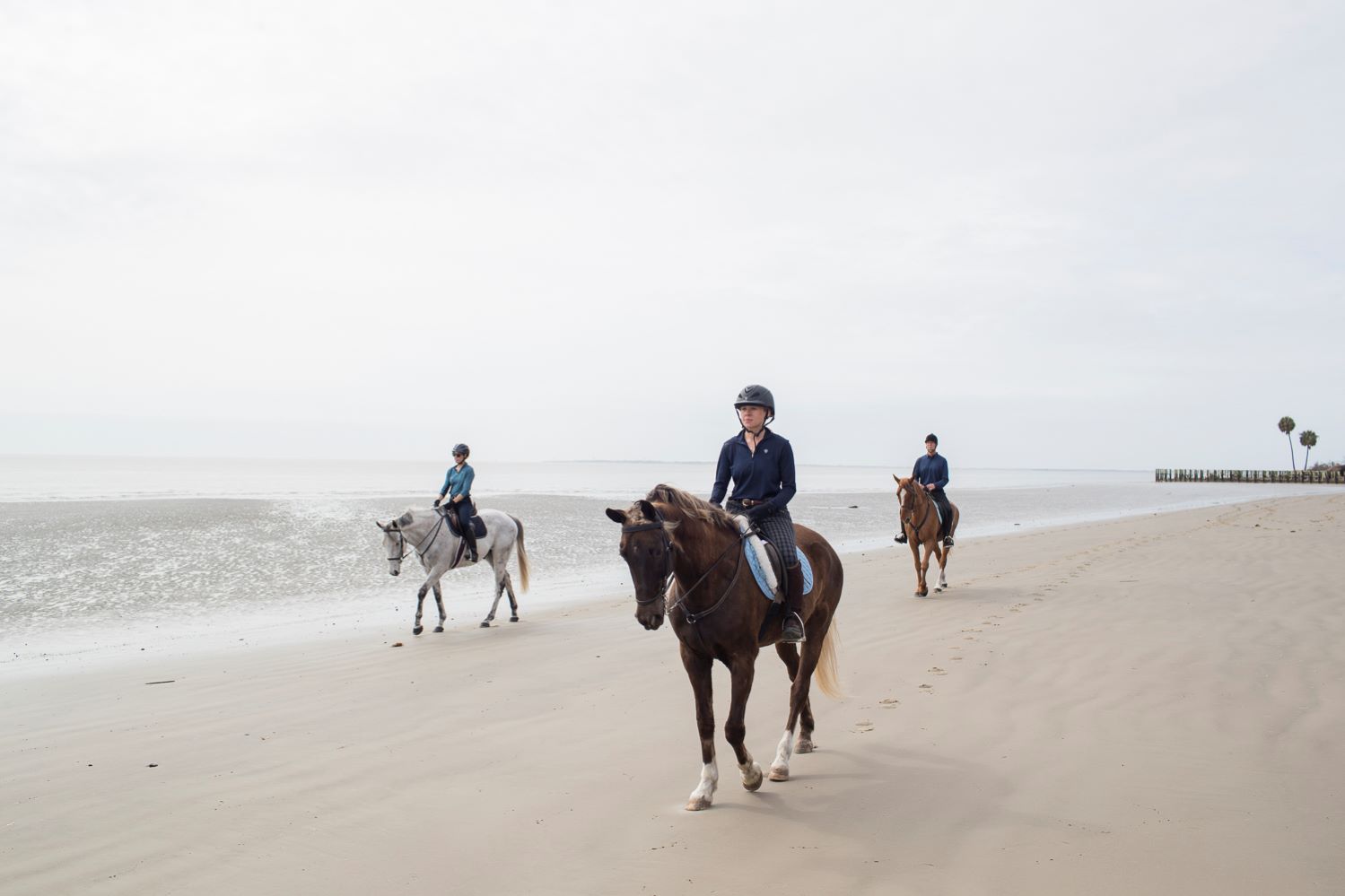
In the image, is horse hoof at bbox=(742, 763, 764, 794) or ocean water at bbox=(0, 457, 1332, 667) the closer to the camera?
horse hoof at bbox=(742, 763, 764, 794)

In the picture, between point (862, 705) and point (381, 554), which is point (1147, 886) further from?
point (381, 554)

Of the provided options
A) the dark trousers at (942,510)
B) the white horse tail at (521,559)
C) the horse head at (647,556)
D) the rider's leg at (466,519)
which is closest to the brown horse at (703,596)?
the horse head at (647,556)

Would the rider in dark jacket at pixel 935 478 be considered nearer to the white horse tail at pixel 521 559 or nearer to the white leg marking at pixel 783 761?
the white horse tail at pixel 521 559

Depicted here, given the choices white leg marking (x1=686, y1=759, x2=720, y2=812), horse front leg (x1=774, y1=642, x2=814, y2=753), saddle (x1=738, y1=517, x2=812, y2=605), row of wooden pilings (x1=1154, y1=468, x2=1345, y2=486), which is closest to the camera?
white leg marking (x1=686, y1=759, x2=720, y2=812)

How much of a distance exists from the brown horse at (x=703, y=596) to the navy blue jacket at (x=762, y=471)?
430 millimetres

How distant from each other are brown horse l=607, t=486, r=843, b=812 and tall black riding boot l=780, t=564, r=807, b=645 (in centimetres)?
21

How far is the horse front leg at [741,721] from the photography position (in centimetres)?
451

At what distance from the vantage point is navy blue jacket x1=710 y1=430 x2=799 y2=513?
5164 mm

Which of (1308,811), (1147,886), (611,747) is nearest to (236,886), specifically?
(611,747)

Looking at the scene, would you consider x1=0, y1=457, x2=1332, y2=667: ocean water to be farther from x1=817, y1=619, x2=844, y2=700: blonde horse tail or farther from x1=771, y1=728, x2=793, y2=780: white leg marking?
x1=771, y1=728, x2=793, y2=780: white leg marking

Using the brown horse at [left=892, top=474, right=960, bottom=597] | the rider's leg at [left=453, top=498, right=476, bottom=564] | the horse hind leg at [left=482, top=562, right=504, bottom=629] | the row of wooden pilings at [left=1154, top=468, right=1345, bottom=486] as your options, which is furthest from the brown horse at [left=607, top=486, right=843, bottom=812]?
the row of wooden pilings at [left=1154, top=468, right=1345, bottom=486]

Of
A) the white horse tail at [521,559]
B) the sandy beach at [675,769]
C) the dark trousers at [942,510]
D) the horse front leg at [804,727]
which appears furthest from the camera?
the dark trousers at [942,510]

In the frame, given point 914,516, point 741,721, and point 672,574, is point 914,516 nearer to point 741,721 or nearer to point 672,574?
point 741,721

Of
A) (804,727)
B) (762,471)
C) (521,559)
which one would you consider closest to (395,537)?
(521,559)
